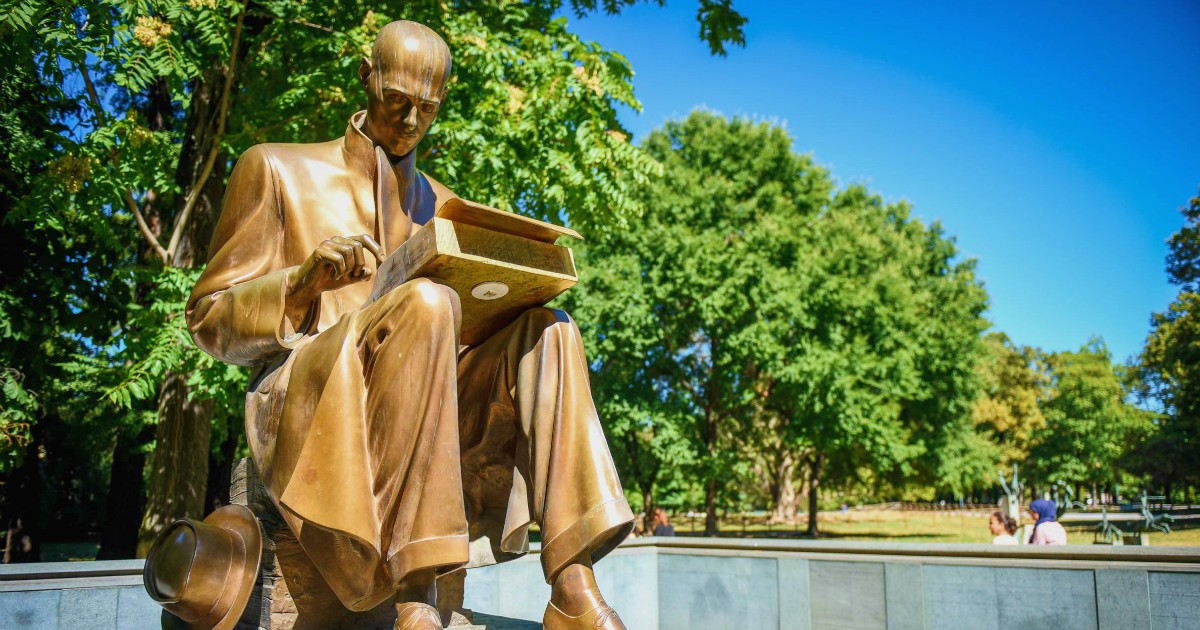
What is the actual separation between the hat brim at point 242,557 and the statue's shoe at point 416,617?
64 centimetres

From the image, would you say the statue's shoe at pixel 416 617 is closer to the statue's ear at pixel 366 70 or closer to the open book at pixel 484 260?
the open book at pixel 484 260

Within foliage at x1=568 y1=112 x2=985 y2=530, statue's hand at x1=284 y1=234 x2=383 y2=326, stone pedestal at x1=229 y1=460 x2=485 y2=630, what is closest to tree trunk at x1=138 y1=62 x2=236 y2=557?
stone pedestal at x1=229 y1=460 x2=485 y2=630

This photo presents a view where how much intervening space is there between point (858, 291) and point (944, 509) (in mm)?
32813

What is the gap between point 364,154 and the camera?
352cm

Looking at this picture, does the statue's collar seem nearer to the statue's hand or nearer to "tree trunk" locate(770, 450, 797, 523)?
the statue's hand

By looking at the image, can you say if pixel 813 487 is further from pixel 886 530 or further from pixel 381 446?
pixel 381 446

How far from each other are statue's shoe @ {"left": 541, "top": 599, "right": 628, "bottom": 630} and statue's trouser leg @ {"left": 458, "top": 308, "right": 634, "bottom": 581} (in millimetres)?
133

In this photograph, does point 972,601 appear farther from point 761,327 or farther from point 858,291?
point 858,291

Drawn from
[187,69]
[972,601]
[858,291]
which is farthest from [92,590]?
[858,291]

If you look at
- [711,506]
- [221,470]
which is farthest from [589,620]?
[711,506]

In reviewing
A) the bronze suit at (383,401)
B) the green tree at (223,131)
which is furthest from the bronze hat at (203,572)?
the green tree at (223,131)

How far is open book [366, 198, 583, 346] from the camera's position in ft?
8.75

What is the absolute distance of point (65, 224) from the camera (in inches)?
362

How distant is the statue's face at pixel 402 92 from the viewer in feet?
10.5
